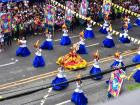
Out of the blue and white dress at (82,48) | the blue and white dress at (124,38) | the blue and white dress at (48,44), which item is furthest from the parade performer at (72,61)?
the blue and white dress at (124,38)

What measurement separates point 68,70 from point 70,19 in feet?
20.1

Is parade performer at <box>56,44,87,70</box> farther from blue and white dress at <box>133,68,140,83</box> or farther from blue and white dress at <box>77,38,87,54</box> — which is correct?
blue and white dress at <box>133,68,140,83</box>

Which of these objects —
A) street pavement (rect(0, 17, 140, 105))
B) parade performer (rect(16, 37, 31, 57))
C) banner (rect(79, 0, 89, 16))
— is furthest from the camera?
banner (rect(79, 0, 89, 16))

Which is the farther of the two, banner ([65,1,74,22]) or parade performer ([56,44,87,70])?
banner ([65,1,74,22])

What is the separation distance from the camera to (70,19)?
21453 millimetres

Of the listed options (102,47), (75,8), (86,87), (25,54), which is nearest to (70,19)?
(75,8)

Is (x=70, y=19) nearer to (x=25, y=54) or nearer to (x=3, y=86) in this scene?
(x=25, y=54)

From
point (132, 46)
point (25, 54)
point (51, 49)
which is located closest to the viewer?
point (25, 54)

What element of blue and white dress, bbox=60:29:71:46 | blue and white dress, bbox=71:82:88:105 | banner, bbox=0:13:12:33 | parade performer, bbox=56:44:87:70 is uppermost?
banner, bbox=0:13:12:33

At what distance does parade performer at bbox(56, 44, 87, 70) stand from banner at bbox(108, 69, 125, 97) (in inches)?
138

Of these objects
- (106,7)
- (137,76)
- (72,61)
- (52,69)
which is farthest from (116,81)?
(106,7)

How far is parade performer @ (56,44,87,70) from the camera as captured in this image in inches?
637

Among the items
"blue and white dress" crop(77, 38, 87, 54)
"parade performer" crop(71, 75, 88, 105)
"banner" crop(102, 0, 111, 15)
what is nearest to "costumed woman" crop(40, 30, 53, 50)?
"blue and white dress" crop(77, 38, 87, 54)

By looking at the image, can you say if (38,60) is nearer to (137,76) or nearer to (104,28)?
(137,76)
